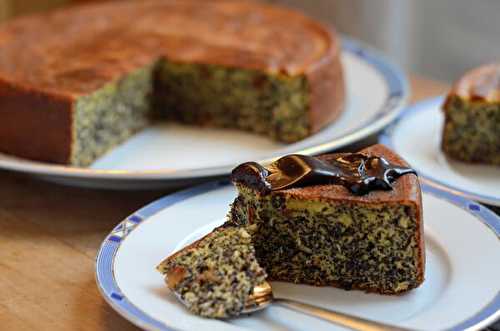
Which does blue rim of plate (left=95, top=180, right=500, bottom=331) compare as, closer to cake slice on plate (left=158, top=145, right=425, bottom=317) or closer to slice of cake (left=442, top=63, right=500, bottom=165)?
cake slice on plate (left=158, top=145, right=425, bottom=317)

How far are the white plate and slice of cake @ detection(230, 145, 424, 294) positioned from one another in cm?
53

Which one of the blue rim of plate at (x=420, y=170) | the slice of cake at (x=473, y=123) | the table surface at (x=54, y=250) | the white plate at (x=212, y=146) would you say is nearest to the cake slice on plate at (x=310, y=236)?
the table surface at (x=54, y=250)

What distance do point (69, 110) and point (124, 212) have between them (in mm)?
448

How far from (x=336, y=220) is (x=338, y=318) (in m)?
0.27

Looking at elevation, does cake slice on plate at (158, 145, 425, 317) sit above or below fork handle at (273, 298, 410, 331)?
above

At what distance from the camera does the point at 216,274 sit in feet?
6.47

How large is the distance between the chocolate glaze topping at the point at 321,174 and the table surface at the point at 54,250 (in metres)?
0.50

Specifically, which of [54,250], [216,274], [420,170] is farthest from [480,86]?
[54,250]

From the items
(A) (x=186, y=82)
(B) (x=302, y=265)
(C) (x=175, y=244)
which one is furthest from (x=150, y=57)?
(B) (x=302, y=265)

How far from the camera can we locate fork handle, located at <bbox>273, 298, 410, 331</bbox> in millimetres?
1879

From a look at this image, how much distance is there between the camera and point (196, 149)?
10.3 feet

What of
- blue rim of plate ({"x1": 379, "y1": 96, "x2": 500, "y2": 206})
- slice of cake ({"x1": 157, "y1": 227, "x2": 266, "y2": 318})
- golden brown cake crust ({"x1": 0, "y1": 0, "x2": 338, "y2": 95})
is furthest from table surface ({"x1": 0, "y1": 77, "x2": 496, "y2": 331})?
blue rim of plate ({"x1": 379, "y1": 96, "x2": 500, "y2": 206})

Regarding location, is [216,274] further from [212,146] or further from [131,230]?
[212,146]

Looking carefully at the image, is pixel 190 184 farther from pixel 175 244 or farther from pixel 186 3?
pixel 186 3
